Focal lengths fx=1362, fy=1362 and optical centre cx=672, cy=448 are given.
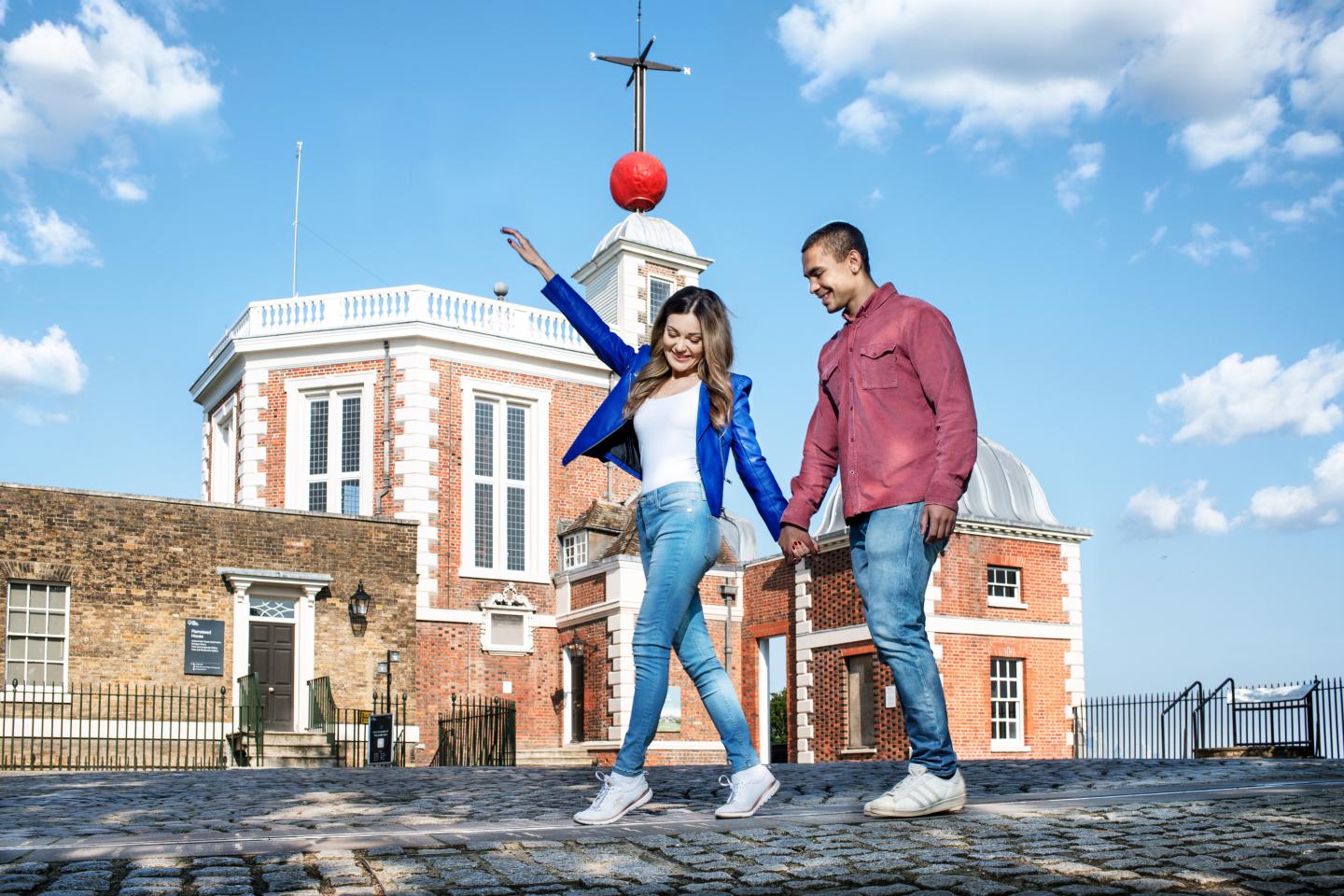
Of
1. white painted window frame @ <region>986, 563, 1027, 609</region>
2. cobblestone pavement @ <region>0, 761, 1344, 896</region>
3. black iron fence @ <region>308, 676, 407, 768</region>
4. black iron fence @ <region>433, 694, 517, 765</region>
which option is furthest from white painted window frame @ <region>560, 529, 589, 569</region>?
cobblestone pavement @ <region>0, 761, 1344, 896</region>

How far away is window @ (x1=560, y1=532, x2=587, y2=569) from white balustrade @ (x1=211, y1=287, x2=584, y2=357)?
4117 mm

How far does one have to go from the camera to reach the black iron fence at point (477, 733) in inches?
971

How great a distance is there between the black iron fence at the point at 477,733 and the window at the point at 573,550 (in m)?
3.16

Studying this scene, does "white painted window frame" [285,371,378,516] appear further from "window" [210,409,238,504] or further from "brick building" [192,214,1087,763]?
"window" [210,409,238,504]

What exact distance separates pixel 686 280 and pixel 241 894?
28985 millimetres

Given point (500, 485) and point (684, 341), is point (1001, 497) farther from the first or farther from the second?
point (684, 341)

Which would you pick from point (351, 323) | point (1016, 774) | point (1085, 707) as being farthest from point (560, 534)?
point (1016, 774)

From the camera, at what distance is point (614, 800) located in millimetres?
Result: 5344

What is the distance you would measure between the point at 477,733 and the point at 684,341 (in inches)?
816

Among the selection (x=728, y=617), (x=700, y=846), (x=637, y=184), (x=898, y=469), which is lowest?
(x=700, y=846)

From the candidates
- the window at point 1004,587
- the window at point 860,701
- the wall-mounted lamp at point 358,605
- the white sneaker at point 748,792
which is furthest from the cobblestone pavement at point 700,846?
the window at point 1004,587

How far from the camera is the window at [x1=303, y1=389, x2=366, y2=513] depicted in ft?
90.0

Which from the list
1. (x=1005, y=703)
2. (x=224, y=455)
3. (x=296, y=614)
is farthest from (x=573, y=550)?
(x=1005, y=703)

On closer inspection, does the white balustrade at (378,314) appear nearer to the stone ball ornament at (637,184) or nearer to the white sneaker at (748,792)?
the stone ball ornament at (637,184)
